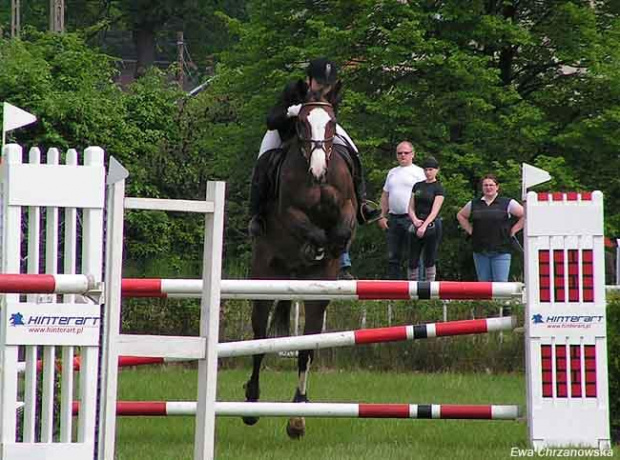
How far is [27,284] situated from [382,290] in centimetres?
271

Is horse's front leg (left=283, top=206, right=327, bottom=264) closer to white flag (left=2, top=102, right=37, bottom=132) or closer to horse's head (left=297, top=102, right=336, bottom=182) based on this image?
horse's head (left=297, top=102, right=336, bottom=182)

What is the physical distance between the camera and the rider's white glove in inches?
417

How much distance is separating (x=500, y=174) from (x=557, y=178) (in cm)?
94

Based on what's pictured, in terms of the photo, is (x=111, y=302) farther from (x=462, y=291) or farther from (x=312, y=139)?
(x=312, y=139)

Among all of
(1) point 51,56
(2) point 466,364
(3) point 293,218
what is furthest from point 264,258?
(1) point 51,56

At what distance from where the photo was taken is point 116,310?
22.1 feet

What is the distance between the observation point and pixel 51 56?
2839 cm

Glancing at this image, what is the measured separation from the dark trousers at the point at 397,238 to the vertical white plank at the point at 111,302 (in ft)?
32.4

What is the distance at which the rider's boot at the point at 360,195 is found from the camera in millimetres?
11102

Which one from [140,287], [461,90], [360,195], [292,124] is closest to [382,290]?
[140,287]

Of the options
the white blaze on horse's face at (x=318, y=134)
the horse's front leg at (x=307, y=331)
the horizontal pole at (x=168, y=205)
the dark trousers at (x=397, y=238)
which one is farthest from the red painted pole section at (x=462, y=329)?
the dark trousers at (x=397, y=238)

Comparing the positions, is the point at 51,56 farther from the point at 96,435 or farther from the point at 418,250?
the point at 96,435

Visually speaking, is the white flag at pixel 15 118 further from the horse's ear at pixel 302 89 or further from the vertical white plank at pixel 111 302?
the vertical white plank at pixel 111 302

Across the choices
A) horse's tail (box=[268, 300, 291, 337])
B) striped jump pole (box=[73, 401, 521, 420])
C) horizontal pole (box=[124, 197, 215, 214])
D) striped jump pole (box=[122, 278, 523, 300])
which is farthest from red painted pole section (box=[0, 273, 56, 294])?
horse's tail (box=[268, 300, 291, 337])
